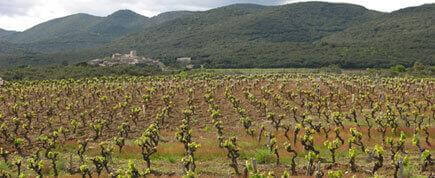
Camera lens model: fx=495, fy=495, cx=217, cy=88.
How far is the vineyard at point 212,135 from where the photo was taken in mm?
24219

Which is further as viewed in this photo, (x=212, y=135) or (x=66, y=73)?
(x=66, y=73)

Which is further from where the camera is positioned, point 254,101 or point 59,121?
point 254,101

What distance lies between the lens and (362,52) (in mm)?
149125

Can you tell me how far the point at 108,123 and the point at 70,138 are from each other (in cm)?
353

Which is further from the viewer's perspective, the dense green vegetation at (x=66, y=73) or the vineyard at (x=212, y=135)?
the dense green vegetation at (x=66, y=73)

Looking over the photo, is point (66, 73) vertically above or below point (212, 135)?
above

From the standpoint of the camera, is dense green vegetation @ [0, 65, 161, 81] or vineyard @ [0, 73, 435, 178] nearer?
vineyard @ [0, 73, 435, 178]

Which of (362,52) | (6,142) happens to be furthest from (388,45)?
(6,142)

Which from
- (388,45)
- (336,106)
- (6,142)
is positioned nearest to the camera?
(6,142)

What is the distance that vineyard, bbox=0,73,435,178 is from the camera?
24.2m

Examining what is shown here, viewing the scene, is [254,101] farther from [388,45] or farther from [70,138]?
[388,45]

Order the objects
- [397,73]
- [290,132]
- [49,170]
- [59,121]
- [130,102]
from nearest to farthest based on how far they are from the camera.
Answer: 1. [49,170]
2. [290,132]
3. [59,121]
4. [130,102]
5. [397,73]

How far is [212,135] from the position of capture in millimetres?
34594

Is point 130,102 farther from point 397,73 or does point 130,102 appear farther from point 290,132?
point 397,73
